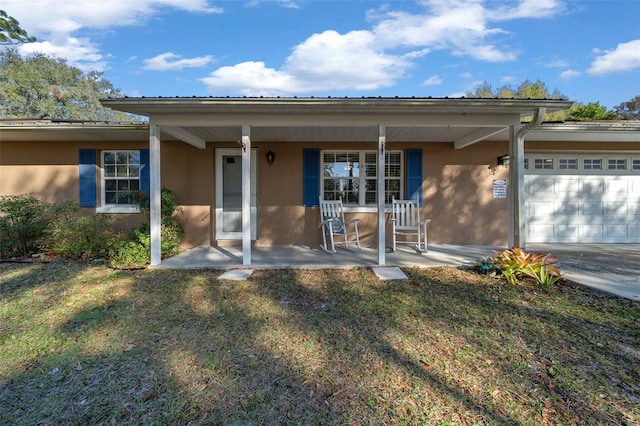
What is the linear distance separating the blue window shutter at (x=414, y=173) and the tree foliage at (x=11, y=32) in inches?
323

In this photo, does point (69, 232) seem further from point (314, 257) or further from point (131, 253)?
point (314, 257)

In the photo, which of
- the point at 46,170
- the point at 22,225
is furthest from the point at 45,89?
the point at 22,225

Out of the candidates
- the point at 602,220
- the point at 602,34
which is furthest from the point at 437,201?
the point at 602,34

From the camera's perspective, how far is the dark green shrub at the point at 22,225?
595 centimetres

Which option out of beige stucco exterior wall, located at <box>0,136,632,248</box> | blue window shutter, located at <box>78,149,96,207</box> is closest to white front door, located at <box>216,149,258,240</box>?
beige stucco exterior wall, located at <box>0,136,632,248</box>

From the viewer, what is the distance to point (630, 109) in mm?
17578

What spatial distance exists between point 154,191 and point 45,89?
21.0 meters

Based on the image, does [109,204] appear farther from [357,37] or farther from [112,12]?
[357,37]

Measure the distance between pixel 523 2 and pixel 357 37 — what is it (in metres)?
4.21

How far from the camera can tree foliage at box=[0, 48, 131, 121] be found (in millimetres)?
17562

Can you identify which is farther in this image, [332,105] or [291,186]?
[291,186]

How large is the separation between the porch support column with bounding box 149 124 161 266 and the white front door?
6.42 feet

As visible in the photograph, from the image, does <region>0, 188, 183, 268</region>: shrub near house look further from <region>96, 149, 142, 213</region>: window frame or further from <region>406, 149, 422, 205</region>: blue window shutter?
<region>406, 149, 422, 205</region>: blue window shutter

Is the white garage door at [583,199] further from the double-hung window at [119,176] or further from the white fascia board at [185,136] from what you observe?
the double-hung window at [119,176]
